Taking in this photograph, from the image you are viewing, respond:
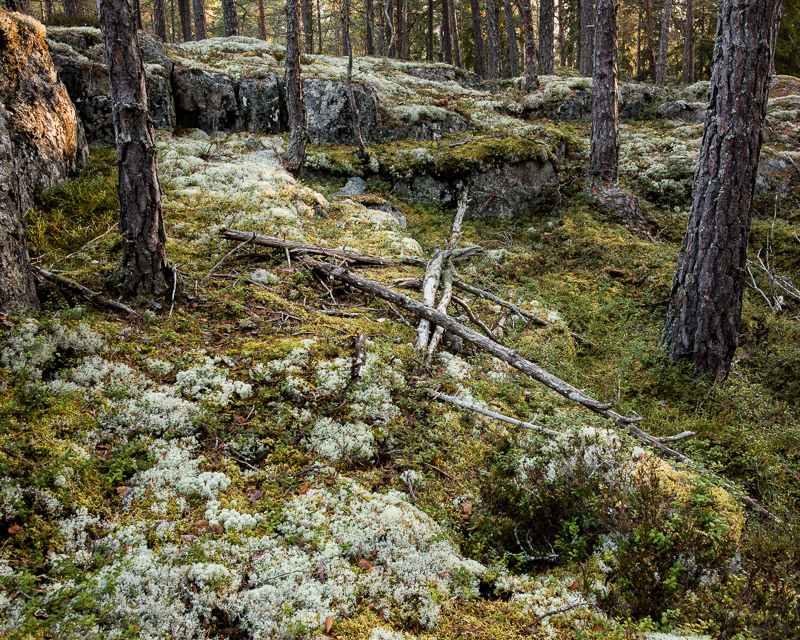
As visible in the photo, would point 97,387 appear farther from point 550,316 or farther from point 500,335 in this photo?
point 550,316

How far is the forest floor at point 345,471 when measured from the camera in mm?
2711

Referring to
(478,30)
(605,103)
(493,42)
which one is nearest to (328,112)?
(605,103)

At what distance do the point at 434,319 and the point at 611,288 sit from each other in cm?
450

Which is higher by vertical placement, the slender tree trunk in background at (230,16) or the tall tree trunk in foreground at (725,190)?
the slender tree trunk in background at (230,16)

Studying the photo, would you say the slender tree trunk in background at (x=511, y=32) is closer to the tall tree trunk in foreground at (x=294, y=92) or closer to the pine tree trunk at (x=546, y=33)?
the pine tree trunk at (x=546, y=33)

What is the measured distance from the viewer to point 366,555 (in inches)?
125

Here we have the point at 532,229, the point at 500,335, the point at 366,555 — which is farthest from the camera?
the point at 532,229

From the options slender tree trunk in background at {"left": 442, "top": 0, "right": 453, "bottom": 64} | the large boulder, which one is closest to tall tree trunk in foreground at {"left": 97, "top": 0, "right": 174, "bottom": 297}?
the large boulder

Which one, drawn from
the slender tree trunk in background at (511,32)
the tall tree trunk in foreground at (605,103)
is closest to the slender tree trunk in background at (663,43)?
the slender tree trunk in background at (511,32)

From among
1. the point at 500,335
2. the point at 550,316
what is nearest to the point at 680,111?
the point at 550,316

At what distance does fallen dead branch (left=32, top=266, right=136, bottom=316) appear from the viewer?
4921mm

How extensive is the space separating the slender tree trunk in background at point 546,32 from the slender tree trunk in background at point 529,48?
14.9ft

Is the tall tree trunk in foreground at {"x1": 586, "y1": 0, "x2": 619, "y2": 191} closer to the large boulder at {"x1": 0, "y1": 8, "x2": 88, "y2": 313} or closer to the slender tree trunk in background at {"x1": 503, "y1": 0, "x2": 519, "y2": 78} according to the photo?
the large boulder at {"x1": 0, "y1": 8, "x2": 88, "y2": 313}

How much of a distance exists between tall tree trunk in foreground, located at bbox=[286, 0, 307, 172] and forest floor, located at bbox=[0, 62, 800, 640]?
4.45m
